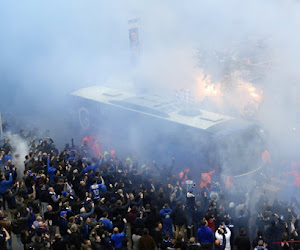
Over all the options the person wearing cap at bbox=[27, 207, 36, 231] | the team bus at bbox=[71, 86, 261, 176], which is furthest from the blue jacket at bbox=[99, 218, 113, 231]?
the team bus at bbox=[71, 86, 261, 176]

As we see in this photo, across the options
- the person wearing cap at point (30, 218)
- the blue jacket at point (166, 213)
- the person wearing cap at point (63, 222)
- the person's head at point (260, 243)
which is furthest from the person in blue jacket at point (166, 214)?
the person wearing cap at point (30, 218)

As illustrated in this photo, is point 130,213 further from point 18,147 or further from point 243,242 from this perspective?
point 18,147

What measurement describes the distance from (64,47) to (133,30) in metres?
4.18

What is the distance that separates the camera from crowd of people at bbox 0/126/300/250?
6.83 metres

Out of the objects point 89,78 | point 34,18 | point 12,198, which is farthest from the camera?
point 34,18

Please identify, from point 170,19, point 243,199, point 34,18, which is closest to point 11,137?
point 243,199

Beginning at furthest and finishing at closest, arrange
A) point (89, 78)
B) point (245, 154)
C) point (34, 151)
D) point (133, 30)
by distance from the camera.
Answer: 1. point (89, 78)
2. point (133, 30)
3. point (34, 151)
4. point (245, 154)

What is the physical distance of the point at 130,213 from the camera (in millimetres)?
7652

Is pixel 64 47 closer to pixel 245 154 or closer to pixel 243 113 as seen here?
pixel 243 113

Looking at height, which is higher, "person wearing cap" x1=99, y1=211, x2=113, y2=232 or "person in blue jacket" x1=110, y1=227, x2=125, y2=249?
"person wearing cap" x1=99, y1=211, x2=113, y2=232

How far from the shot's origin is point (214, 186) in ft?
30.1

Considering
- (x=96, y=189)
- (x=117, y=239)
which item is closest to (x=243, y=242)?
(x=117, y=239)

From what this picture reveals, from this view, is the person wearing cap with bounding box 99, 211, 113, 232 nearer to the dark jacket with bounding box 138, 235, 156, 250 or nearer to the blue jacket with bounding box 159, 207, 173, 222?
the dark jacket with bounding box 138, 235, 156, 250

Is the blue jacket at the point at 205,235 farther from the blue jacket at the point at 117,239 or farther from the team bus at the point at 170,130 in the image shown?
the team bus at the point at 170,130
